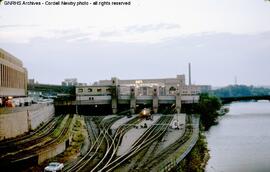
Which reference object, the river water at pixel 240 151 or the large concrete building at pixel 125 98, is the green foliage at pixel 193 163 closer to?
the river water at pixel 240 151

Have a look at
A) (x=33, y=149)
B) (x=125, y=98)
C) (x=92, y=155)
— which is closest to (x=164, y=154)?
(x=92, y=155)

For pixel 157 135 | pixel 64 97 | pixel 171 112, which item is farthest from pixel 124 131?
pixel 64 97

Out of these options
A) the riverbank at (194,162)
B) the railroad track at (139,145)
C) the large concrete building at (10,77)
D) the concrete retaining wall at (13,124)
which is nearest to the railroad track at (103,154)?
the railroad track at (139,145)

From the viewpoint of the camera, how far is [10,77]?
65062 millimetres

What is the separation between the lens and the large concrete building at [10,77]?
57.2 metres

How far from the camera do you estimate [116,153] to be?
41.3 m

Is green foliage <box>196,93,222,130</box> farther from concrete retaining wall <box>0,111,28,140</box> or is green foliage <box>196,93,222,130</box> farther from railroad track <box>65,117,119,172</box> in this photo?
concrete retaining wall <box>0,111,28,140</box>

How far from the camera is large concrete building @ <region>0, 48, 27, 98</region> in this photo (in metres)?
57.2

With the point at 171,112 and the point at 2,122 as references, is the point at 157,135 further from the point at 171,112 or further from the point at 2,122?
the point at 171,112

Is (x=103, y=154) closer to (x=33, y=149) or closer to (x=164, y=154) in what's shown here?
(x=164, y=154)

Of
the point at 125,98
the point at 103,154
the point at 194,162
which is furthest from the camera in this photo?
the point at 125,98

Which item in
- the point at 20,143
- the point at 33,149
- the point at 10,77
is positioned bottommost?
the point at 33,149

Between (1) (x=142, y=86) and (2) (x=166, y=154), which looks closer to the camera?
(2) (x=166, y=154)

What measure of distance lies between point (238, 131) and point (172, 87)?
2009 inches
